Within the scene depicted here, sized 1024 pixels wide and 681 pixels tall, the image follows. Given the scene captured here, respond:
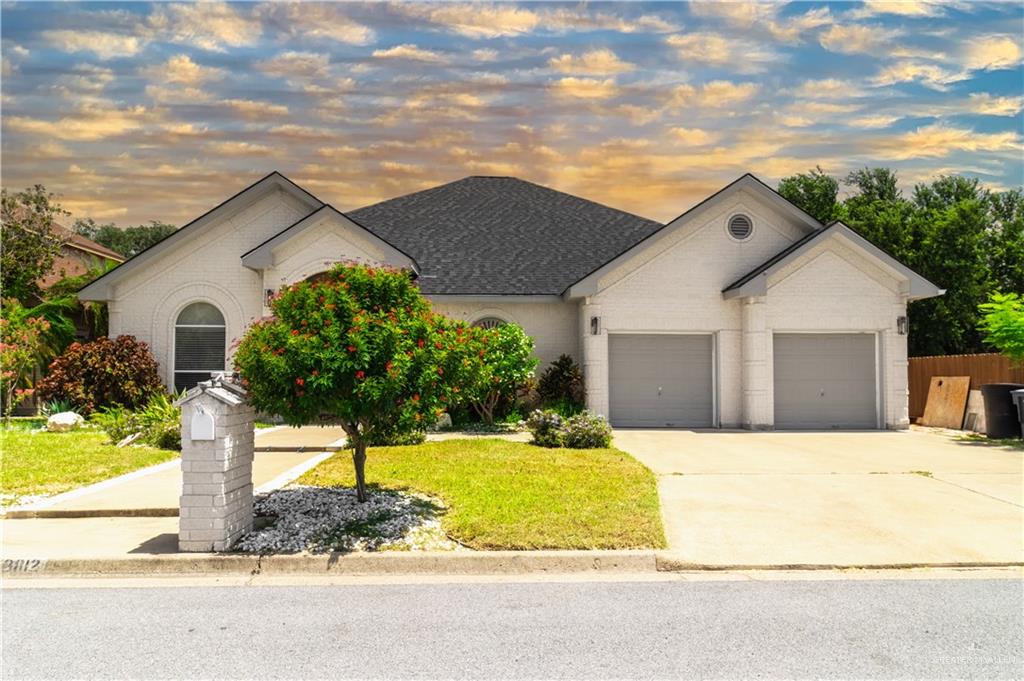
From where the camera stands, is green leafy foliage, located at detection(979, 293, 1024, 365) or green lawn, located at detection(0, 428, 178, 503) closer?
green lawn, located at detection(0, 428, 178, 503)

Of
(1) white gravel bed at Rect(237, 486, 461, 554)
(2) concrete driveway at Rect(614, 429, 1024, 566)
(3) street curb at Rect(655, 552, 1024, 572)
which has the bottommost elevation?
(3) street curb at Rect(655, 552, 1024, 572)

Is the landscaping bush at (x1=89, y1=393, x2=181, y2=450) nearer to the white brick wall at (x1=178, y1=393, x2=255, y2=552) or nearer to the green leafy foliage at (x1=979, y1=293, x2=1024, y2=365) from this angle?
the white brick wall at (x1=178, y1=393, x2=255, y2=552)

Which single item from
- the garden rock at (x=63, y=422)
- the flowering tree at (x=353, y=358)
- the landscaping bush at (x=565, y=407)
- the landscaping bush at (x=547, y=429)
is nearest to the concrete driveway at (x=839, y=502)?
the landscaping bush at (x=547, y=429)

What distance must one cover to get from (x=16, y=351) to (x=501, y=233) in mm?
13707

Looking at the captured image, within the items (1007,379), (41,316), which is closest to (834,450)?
(1007,379)

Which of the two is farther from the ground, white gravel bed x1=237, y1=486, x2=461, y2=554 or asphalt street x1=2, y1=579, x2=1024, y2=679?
white gravel bed x1=237, y1=486, x2=461, y2=554

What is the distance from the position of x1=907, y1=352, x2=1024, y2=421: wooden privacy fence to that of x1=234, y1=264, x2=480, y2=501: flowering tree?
15.8 metres

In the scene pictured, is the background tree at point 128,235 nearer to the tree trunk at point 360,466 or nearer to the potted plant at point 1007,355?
the potted plant at point 1007,355

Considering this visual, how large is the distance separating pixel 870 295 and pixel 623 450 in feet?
29.8

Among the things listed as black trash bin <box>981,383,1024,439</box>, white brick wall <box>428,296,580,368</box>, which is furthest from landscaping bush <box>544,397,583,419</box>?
black trash bin <box>981,383,1024,439</box>

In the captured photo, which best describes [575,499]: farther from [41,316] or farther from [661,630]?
[41,316]

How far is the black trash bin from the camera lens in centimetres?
1731

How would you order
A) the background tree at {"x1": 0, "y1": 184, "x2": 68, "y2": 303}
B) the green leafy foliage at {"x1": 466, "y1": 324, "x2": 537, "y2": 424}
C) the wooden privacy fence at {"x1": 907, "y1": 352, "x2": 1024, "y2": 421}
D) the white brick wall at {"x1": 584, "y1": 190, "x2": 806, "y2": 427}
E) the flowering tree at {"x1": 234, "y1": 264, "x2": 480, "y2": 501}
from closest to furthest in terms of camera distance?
the flowering tree at {"x1": 234, "y1": 264, "x2": 480, "y2": 501} < the green leafy foliage at {"x1": 466, "y1": 324, "x2": 537, "y2": 424} < the wooden privacy fence at {"x1": 907, "y1": 352, "x2": 1024, "y2": 421} < the white brick wall at {"x1": 584, "y1": 190, "x2": 806, "y2": 427} < the background tree at {"x1": 0, "y1": 184, "x2": 68, "y2": 303}

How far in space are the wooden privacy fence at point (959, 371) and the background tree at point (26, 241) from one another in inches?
1145
